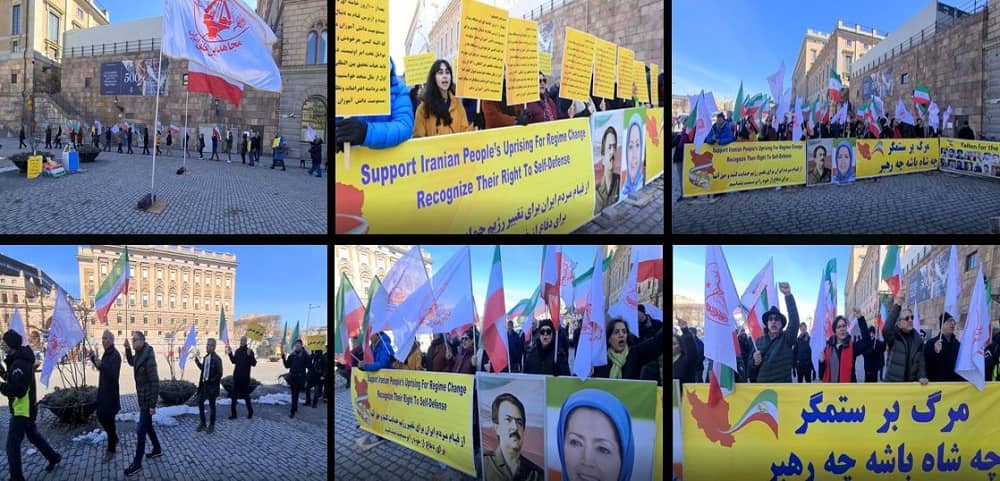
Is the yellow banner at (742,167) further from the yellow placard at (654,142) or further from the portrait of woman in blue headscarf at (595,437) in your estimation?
the portrait of woman in blue headscarf at (595,437)

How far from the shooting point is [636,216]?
14.8 ft

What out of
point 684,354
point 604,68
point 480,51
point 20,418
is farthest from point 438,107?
point 20,418

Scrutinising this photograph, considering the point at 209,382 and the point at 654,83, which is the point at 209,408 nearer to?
the point at 209,382

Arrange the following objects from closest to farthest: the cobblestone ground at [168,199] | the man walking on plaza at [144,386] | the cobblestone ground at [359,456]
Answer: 1. the cobblestone ground at [168,199]
2. the man walking on plaza at [144,386]
3. the cobblestone ground at [359,456]

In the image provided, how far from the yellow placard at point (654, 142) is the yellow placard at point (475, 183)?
0.33 metres

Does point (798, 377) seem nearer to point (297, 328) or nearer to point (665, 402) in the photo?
point (665, 402)

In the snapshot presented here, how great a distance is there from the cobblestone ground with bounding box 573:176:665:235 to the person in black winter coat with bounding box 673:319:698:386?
21.9 inches

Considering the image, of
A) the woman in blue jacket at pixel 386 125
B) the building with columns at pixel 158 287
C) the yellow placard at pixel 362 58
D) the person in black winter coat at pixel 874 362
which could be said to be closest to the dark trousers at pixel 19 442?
the building with columns at pixel 158 287

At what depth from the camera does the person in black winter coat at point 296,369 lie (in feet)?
14.2

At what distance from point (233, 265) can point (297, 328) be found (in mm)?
475

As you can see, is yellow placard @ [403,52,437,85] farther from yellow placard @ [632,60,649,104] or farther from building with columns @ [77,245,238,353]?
building with columns @ [77,245,238,353]

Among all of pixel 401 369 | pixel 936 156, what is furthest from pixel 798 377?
pixel 401 369

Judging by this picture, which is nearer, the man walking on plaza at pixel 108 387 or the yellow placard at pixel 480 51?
the man walking on plaza at pixel 108 387

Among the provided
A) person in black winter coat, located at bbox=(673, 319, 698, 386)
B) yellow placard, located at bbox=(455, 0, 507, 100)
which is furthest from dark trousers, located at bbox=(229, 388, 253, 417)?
person in black winter coat, located at bbox=(673, 319, 698, 386)
